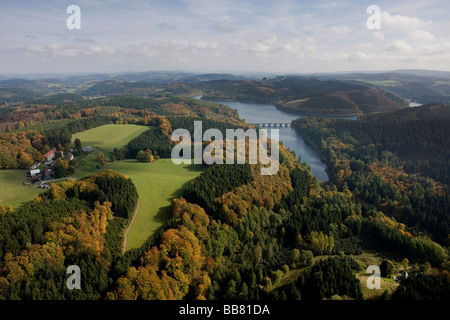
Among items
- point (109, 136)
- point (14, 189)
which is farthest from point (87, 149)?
point (14, 189)

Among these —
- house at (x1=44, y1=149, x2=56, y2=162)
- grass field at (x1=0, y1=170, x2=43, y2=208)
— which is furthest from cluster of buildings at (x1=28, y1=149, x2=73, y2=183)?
grass field at (x1=0, y1=170, x2=43, y2=208)

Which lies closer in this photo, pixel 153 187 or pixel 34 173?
pixel 153 187

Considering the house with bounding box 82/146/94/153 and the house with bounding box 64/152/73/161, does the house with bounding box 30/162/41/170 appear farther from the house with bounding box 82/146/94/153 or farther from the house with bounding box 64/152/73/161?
the house with bounding box 82/146/94/153

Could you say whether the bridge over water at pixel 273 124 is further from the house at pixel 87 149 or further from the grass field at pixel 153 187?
the house at pixel 87 149

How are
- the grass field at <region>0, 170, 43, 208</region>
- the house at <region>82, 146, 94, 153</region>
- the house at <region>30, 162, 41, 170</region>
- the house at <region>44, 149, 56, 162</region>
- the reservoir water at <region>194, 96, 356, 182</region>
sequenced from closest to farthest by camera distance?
the grass field at <region>0, 170, 43, 208</region> → the house at <region>30, 162, 41, 170</region> → the house at <region>44, 149, 56, 162</region> → the house at <region>82, 146, 94, 153</region> → the reservoir water at <region>194, 96, 356, 182</region>

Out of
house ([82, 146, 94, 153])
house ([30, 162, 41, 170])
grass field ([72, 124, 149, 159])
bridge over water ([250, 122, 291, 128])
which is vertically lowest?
house ([30, 162, 41, 170])

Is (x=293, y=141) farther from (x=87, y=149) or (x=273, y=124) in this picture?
(x=87, y=149)
